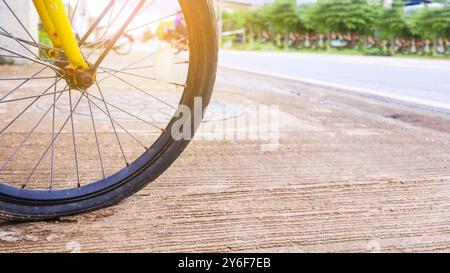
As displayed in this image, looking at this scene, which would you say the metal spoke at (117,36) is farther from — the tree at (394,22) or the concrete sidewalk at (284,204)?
the tree at (394,22)

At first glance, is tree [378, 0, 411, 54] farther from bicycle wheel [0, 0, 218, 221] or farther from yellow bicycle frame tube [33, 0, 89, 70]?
yellow bicycle frame tube [33, 0, 89, 70]

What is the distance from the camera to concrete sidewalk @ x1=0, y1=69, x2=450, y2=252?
1646 millimetres

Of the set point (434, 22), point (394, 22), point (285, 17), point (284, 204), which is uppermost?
point (285, 17)

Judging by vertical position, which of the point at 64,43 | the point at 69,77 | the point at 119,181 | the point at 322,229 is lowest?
the point at 322,229

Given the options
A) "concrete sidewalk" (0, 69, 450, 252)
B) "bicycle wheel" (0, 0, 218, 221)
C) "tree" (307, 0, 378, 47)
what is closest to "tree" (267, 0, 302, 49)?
"tree" (307, 0, 378, 47)

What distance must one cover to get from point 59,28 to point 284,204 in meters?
1.09

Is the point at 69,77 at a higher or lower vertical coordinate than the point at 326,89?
higher

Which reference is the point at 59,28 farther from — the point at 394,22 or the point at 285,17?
the point at 285,17

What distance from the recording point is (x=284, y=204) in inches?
79.5

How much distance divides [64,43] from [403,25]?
33.9 metres

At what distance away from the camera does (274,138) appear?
3.29m

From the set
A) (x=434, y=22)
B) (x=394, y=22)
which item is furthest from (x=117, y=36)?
(x=394, y=22)

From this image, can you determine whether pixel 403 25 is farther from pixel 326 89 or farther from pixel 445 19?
pixel 326 89

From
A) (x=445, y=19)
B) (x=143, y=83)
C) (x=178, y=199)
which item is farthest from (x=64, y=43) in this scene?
(x=445, y=19)
